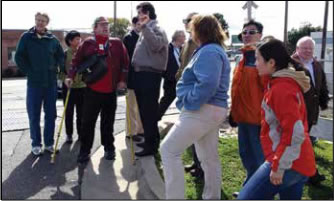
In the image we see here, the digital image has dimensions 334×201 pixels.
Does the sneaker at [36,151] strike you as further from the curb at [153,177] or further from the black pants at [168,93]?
the black pants at [168,93]

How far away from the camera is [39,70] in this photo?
5.20 metres

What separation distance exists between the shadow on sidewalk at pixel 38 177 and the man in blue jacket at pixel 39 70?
265 mm

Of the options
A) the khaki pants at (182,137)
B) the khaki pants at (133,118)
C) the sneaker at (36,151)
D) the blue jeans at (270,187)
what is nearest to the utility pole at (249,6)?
the khaki pants at (133,118)

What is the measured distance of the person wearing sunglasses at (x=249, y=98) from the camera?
3.65m

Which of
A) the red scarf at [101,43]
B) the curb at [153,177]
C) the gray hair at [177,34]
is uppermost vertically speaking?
the gray hair at [177,34]

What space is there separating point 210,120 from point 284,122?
3.14 feet

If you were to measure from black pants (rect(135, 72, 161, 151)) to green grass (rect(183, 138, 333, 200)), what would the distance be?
658mm

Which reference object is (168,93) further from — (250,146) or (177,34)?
(250,146)

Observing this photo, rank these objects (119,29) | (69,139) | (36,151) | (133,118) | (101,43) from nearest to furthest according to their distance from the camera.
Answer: (101,43) → (36,151) → (69,139) → (133,118) → (119,29)

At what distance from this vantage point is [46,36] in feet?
17.3

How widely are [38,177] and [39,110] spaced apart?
1138 mm

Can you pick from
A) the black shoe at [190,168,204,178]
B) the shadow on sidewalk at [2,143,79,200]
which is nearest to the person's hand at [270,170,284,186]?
the black shoe at [190,168,204,178]

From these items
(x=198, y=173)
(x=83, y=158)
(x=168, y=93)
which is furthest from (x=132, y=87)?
(x=198, y=173)

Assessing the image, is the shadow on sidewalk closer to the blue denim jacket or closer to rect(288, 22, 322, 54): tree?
the blue denim jacket
